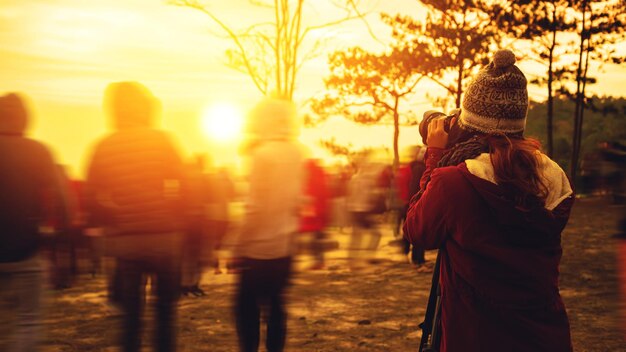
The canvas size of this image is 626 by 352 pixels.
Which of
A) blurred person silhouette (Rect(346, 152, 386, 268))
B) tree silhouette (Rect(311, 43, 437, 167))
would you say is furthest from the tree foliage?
blurred person silhouette (Rect(346, 152, 386, 268))

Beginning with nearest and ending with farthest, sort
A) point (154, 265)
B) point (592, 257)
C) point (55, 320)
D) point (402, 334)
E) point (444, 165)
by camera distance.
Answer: point (444, 165) → point (154, 265) → point (402, 334) → point (55, 320) → point (592, 257)

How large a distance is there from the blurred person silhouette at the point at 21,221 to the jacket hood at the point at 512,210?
2.68m

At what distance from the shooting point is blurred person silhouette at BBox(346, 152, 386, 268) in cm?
1244

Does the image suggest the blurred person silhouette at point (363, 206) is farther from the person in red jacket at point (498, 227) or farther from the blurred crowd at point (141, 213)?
the person in red jacket at point (498, 227)

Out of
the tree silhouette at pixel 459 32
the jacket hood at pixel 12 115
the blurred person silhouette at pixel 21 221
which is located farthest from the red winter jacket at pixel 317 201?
the tree silhouette at pixel 459 32

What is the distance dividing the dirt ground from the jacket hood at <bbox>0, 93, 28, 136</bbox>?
4.16 feet

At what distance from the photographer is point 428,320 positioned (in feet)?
9.40

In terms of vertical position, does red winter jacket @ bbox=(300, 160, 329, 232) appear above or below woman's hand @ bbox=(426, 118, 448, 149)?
below

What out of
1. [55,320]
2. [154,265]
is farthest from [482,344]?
[55,320]

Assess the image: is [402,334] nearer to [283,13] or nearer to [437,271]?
[437,271]

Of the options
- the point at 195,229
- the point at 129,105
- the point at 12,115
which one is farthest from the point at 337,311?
the point at 12,115

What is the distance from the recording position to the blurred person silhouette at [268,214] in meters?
3.98

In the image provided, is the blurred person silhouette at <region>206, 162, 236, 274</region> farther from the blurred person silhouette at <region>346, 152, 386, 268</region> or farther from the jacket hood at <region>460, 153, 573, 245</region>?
the jacket hood at <region>460, 153, 573, 245</region>

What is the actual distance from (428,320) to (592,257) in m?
11.6
